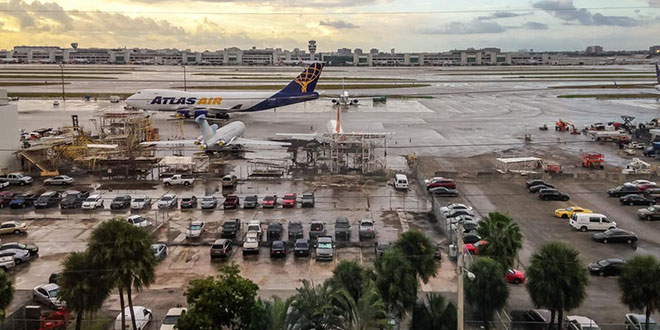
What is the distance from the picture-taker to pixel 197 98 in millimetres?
92750

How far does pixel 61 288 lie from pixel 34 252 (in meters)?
12.5

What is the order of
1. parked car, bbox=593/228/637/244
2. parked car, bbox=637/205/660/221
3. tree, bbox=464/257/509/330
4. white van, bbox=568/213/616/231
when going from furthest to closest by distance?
parked car, bbox=637/205/660/221 < white van, bbox=568/213/616/231 < parked car, bbox=593/228/637/244 < tree, bbox=464/257/509/330

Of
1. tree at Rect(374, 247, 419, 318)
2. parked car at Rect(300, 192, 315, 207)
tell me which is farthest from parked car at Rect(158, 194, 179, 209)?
tree at Rect(374, 247, 419, 318)

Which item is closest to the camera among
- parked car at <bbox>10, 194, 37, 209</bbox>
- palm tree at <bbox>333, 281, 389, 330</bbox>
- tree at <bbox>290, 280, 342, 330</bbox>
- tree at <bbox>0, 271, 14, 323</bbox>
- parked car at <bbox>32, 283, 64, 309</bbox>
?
palm tree at <bbox>333, 281, 389, 330</bbox>

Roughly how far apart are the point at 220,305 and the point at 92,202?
26484 mm

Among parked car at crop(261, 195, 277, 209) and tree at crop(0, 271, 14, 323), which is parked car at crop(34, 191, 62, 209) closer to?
parked car at crop(261, 195, 277, 209)

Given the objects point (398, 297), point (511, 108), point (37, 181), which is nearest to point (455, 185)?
point (398, 297)

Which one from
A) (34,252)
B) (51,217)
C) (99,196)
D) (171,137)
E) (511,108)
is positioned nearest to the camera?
(34,252)

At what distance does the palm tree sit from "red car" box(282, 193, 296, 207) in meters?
22.5

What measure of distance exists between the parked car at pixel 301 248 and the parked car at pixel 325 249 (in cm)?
59

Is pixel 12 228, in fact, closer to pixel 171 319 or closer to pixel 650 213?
pixel 171 319

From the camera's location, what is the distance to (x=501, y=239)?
24750 mm

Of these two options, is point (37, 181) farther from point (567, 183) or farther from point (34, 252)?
point (567, 183)

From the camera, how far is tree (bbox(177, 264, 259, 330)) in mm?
18797
